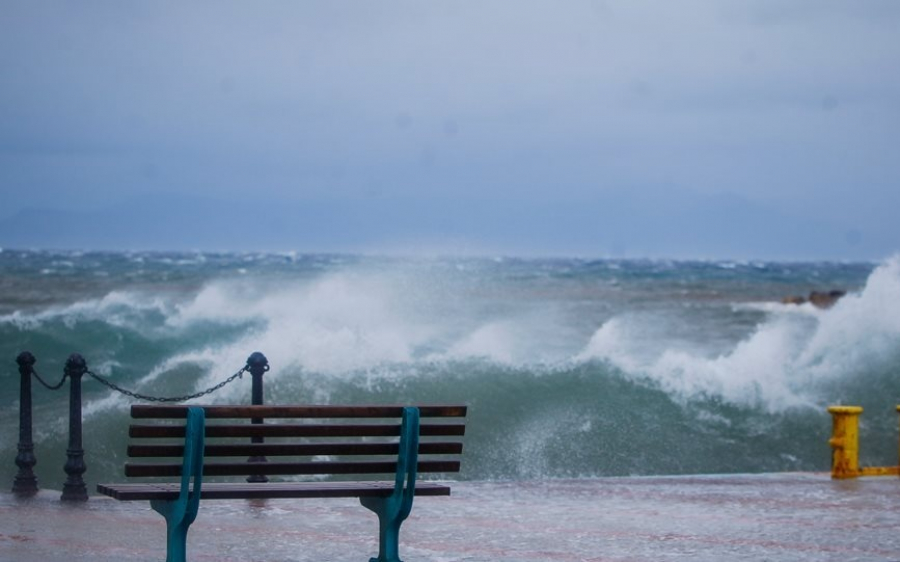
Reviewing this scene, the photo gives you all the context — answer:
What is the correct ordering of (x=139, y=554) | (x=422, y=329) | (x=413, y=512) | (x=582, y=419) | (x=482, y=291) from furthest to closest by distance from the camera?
(x=482, y=291) → (x=422, y=329) → (x=582, y=419) → (x=413, y=512) → (x=139, y=554)

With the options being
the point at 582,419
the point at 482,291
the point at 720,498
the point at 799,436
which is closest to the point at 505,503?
the point at 720,498

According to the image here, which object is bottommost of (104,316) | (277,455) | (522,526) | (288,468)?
(522,526)

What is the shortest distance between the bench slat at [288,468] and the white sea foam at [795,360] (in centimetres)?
1215

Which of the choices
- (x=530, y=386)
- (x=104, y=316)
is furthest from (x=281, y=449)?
(x=104, y=316)

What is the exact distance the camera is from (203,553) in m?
8.86

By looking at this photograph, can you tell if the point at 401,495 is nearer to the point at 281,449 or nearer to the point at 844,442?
the point at 281,449

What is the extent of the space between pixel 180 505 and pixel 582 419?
11.6 m

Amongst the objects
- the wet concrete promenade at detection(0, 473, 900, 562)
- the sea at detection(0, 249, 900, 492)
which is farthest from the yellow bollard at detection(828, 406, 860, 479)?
the sea at detection(0, 249, 900, 492)

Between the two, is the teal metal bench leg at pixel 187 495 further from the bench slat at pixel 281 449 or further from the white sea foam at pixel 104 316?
the white sea foam at pixel 104 316

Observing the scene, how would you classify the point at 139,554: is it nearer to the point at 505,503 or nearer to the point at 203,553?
the point at 203,553

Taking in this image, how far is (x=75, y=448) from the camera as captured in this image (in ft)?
37.4

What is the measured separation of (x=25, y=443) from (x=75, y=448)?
53cm

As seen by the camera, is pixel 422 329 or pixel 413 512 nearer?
pixel 413 512

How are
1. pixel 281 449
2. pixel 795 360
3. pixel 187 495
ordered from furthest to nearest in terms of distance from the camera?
pixel 795 360, pixel 281 449, pixel 187 495
